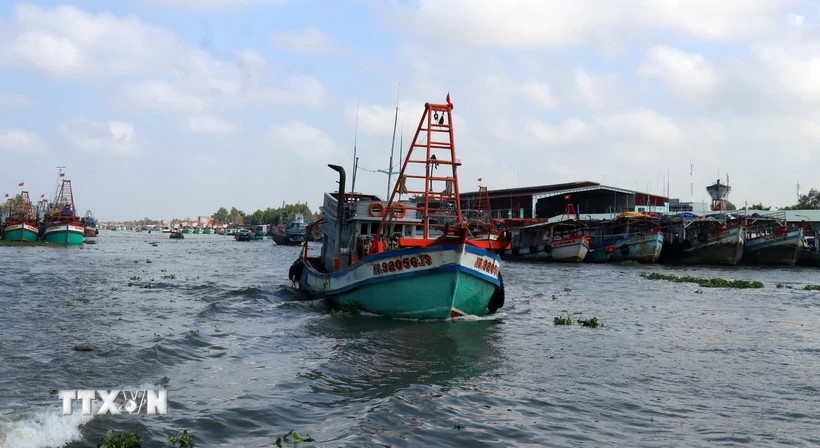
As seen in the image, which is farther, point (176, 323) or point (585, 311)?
point (585, 311)

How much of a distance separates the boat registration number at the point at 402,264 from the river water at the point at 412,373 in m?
1.57

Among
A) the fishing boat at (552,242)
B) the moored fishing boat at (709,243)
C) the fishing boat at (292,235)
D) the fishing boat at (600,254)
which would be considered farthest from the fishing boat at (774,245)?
the fishing boat at (292,235)

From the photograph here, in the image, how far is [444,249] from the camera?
1762 centimetres

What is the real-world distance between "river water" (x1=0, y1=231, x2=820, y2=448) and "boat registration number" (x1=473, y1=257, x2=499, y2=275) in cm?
162

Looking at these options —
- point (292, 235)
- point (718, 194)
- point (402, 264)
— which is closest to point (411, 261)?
point (402, 264)

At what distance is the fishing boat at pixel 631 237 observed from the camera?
5666cm

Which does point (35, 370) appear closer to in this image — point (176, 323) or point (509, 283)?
point (176, 323)

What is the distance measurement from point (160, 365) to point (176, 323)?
5879 mm

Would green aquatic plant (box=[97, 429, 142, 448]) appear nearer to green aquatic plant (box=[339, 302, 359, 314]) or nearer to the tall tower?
green aquatic plant (box=[339, 302, 359, 314])

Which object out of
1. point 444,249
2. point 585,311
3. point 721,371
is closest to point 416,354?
point 444,249

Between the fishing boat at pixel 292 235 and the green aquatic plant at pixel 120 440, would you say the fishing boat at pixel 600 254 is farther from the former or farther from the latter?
the green aquatic plant at pixel 120 440

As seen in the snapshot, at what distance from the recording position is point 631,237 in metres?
58.5

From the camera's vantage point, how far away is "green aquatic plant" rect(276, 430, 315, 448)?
8.21 meters

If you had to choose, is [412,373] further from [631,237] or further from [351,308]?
[631,237]
